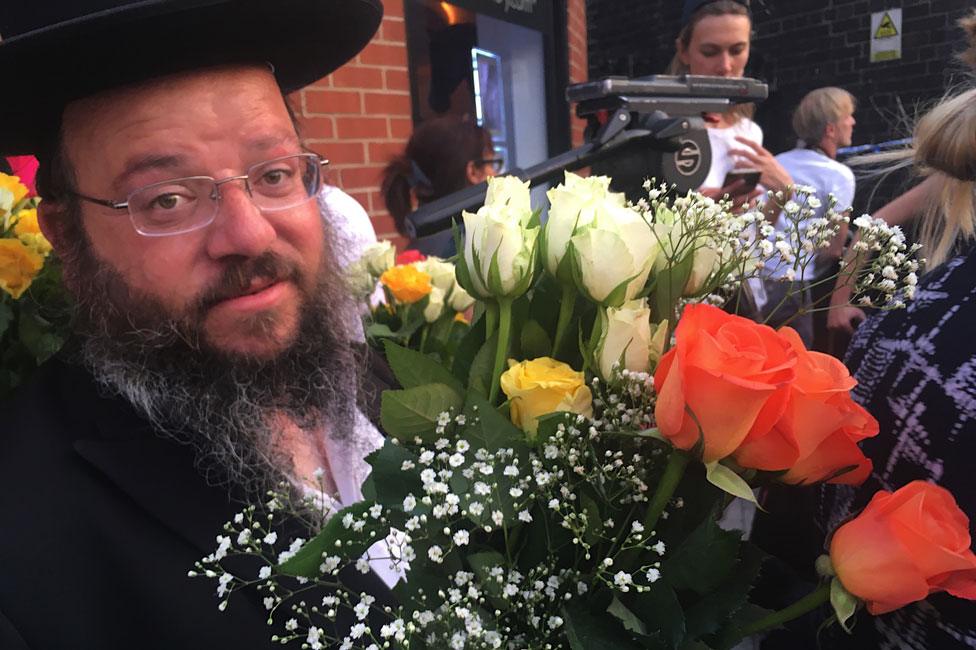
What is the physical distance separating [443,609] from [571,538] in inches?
5.3

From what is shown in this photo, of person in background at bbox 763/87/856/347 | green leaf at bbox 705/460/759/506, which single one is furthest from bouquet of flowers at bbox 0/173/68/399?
person in background at bbox 763/87/856/347

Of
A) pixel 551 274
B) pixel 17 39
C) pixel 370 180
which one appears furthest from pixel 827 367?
pixel 370 180

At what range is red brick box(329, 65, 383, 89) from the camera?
10.8 feet

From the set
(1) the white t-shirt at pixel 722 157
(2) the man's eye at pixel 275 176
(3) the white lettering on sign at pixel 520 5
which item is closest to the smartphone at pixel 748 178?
(1) the white t-shirt at pixel 722 157

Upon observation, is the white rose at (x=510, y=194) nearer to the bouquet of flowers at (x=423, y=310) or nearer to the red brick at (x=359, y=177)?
the bouquet of flowers at (x=423, y=310)

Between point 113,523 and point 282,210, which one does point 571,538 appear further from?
point 282,210

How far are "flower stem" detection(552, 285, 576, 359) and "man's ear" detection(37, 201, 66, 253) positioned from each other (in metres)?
1.16

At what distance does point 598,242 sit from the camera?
719mm

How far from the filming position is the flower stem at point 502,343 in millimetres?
793

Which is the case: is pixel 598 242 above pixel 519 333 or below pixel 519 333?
above

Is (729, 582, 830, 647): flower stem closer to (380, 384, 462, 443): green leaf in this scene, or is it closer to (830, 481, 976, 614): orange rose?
(830, 481, 976, 614): orange rose

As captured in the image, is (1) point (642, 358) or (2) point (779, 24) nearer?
(1) point (642, 358)

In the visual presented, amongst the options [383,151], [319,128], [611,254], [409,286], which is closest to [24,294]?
[409,286]

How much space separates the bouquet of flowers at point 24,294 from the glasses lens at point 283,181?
43 cm
